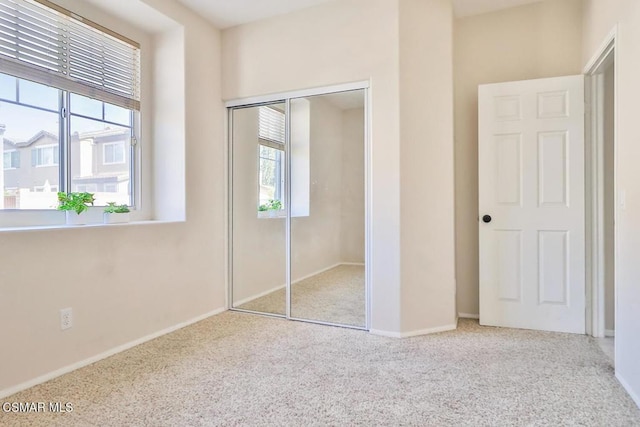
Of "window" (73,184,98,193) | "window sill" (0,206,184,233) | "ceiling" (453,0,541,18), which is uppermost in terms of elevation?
"ceiling" (453,0,541,18)

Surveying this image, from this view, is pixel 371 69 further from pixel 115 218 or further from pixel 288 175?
pixel 115 218

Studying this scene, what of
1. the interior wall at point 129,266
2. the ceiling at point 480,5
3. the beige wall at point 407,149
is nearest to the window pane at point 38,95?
the interior wall at point 129,266

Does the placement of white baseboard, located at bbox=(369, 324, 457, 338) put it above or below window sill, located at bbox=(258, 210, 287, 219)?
below

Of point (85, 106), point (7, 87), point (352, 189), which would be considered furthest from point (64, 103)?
point (352, 189)

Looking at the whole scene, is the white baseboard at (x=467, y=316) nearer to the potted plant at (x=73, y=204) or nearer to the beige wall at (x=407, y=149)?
the beige wall at (x=407, y=149)

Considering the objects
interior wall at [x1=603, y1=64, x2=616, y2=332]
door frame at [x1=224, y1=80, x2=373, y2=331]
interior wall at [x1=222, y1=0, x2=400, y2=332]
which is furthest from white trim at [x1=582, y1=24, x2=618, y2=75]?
door frame at [x1=224, y1=80, x2=373, y2=331]

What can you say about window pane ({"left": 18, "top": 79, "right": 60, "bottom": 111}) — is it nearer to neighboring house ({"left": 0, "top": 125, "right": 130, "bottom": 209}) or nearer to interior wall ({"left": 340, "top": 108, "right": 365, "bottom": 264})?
neighboring house ({"left": 0, "top": 125, "right": 130, "bottom": 209})

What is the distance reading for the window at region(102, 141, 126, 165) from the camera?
277 cm

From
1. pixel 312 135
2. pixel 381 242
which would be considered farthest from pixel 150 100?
pixel 381 242

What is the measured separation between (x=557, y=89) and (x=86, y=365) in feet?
12.4

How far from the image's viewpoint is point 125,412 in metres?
1.74

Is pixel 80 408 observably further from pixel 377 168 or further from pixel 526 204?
pixel 526 204

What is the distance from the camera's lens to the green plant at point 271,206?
11.1 ft

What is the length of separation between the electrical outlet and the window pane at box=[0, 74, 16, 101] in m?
1.30
